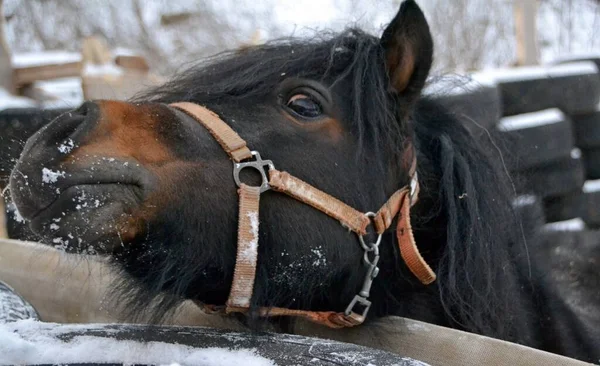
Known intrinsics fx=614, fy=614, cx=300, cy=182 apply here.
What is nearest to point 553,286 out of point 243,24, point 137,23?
point 243,24

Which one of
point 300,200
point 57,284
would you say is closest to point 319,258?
point 300,200

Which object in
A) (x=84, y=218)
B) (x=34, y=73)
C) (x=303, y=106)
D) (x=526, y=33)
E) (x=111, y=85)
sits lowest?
(x=84, y=218)

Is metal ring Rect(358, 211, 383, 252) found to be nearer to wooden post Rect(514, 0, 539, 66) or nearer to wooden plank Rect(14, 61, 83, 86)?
wooden plank Rect(14, 61, 83, 86)

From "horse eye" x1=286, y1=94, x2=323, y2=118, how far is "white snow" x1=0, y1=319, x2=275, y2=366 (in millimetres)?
701

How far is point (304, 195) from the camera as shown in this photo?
151 centimetres

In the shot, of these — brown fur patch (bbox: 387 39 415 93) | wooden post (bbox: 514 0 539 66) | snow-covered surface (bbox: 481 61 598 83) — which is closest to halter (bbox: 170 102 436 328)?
brown fur patch (bbox: 387 39 415 93)

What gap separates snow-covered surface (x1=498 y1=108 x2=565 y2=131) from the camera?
411 centimetres

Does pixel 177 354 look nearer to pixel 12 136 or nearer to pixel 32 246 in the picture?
pixel 12 136

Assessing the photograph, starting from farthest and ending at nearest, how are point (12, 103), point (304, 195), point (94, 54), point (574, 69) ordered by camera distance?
point (94, 54) → point (574, 69) → point (12, 103) → point (304, 195)

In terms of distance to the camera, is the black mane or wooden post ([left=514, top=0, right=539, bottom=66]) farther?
wooden post ([left=514, top=0, right=539, bottom=66])

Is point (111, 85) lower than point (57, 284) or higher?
higher

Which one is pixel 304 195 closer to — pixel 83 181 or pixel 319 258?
pixel 319 258

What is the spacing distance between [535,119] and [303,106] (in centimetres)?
316

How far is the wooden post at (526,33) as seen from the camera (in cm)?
717
